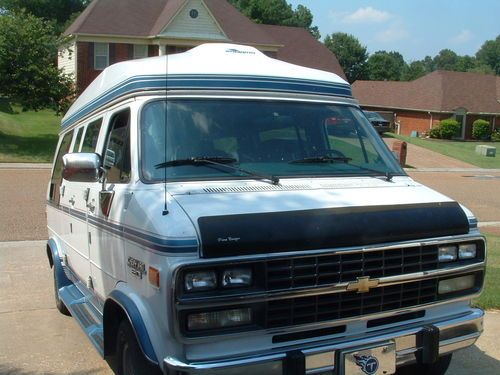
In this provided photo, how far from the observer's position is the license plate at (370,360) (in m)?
3.52

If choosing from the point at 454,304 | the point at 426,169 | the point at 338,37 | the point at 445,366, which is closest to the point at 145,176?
the point at 454,304

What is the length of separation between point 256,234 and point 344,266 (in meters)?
0.59

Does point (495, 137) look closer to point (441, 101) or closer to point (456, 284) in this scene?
point (441, 101)

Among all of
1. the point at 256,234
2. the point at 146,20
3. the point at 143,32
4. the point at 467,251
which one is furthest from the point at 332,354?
the point at 146,20

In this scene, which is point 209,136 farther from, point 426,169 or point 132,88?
point 426,169

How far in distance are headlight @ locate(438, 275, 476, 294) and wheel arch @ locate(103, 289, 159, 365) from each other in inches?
73.1

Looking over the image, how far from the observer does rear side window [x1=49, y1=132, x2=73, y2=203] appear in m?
6.44

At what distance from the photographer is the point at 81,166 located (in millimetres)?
4258

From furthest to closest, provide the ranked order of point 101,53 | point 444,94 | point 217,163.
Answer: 1. point 444,94
2. point 101,53
3. point 217,163

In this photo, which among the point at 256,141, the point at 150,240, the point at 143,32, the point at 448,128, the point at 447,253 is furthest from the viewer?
the point at 448,128

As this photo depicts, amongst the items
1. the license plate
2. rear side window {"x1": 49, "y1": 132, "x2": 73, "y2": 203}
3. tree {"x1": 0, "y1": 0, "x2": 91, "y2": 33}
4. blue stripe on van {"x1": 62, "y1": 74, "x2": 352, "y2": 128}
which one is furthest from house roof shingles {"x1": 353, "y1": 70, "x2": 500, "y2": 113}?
the license plate

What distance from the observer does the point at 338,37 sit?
83.6 metres

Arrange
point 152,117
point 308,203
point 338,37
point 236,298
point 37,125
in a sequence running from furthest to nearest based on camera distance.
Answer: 1. point 338,37
2. point 37,125
3. point 152,117
4. point 308,203
5. point 236,298

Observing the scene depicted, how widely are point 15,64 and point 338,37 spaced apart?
6523 centimetres
